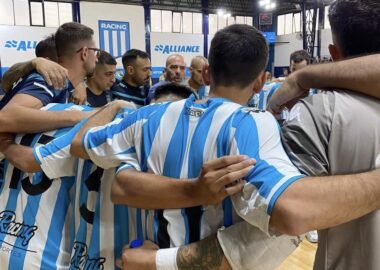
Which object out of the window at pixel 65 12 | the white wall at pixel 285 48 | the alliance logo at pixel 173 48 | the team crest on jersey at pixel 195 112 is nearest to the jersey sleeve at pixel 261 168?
the team crest on jersey at pixel 195 112

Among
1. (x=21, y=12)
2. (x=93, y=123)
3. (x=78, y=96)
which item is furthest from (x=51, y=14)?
(x=93, y=123)

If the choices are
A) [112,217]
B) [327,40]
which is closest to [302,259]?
[112,217]

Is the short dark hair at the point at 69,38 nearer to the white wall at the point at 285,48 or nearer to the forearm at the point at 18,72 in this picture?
the forearm at the point at 18,72

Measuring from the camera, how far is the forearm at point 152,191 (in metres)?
0.96

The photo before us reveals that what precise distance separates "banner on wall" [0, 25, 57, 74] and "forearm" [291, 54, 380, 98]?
9531mm

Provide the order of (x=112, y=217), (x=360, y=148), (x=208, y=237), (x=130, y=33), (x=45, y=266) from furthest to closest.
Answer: (x=130, y=33)
(x=45, y=266)
(x=112, y=217)
(x=208, y=237)
(x=360, y=148)

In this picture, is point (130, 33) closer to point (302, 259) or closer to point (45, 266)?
point (302, 259)

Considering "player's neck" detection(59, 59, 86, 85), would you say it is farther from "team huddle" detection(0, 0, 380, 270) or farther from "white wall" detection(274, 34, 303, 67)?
"white wall" detection(274, 34, 303, 67)

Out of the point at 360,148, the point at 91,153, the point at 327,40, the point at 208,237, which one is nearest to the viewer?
the point at 360,148

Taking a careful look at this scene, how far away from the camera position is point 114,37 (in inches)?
430

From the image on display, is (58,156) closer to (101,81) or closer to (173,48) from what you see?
(101,81)

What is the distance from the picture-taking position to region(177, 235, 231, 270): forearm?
3.23 ft

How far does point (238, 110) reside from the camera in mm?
1021

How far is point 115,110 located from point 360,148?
0.80 meters
